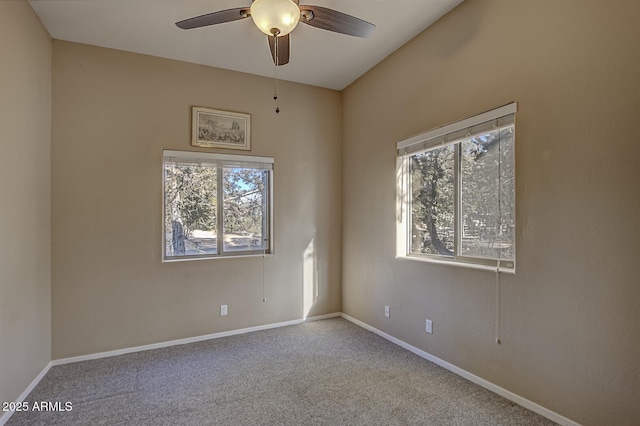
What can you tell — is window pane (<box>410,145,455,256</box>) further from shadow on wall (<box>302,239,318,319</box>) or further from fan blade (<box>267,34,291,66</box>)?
fan blade (<box>267,34,291,66</box>)

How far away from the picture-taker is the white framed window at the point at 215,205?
3.53 m

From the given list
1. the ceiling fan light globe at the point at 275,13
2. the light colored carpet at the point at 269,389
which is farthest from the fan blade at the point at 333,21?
the light colored carpet at the point at 269,389

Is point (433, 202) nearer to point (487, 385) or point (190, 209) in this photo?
point (487, 385)

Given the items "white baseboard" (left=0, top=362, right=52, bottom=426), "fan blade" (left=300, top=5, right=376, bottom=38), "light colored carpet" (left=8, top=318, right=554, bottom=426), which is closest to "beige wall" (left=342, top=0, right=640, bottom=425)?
"light colored carpet" (left=8, top=318, right=554, bottom=426)

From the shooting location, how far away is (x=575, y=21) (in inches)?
78.5

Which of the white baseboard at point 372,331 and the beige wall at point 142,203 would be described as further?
the beige wall at point 142,203

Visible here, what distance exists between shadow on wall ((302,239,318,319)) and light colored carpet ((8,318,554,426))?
76 centimetres

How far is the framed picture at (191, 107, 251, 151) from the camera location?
3.57 metres

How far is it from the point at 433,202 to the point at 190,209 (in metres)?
2.51

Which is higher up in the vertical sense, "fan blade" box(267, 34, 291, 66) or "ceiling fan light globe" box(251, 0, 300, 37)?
"fan blade" box(267, 34, 291, 66)

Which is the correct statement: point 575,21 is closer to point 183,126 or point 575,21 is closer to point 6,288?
point 183,126

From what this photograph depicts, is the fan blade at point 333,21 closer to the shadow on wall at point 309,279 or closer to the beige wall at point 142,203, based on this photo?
the beige wall at point 142,203

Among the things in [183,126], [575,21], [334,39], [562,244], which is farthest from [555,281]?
[183,126]

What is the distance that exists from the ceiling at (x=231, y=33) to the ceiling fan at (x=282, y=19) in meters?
0.57
